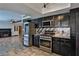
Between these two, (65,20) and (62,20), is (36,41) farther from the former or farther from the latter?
(65,20)

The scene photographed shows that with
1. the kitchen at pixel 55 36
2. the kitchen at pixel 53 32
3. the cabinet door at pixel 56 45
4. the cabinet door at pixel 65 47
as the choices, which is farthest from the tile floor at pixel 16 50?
the cabinet door at pixel 65 47

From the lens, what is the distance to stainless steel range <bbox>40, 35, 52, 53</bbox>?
479cm

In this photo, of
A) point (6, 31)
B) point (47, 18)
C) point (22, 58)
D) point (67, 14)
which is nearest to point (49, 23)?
point (47, 18)

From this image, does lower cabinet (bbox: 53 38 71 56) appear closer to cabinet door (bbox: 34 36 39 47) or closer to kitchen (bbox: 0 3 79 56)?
kitchen (bbox: 0 3 79 56)

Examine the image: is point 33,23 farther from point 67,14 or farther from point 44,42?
point 67,14

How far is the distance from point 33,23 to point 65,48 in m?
2.95

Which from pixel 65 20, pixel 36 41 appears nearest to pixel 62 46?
pixel 65 20

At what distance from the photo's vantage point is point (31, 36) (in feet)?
20.6

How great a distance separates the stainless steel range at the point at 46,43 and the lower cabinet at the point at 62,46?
0.93 feet

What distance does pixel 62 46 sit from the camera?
413 centimetres

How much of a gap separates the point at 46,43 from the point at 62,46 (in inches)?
42.5

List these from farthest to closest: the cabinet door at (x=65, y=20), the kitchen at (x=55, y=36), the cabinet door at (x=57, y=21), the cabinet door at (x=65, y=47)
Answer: the cabinet door at (x=57, y=21) < the cabinet door at (x=65, y=20) < the kitchen at (x=55, y=36) < the cabinet door at (x=65, y=47)

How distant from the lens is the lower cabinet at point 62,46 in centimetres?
388

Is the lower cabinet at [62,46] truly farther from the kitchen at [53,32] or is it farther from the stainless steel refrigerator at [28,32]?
the stainless steel refrigerator at [28,32]
